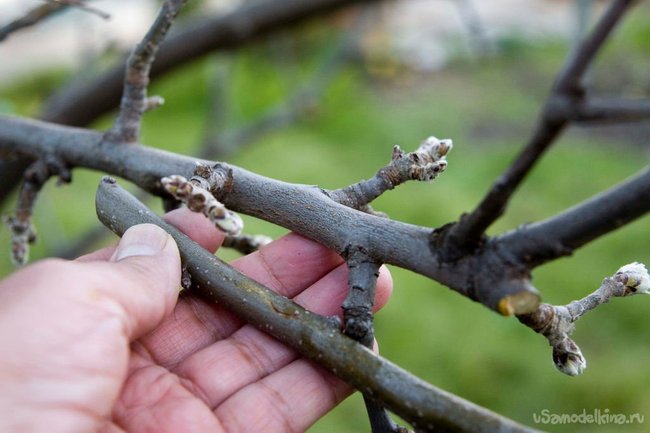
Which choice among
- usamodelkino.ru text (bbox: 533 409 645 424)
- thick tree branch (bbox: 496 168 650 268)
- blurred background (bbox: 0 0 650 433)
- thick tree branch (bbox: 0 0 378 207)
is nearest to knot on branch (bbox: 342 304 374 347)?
thick tree branch (bbox: 496 168 650 268)

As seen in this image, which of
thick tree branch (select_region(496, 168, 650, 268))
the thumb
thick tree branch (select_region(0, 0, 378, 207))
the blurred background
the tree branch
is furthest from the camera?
the blurred background

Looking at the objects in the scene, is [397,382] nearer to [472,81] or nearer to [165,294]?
[165,294]

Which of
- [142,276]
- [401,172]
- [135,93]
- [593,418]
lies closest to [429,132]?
[593,418]

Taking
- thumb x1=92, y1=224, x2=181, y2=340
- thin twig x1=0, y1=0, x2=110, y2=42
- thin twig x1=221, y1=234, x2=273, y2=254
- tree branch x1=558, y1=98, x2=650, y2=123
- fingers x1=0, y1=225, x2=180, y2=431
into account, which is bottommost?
fingers x1=0, y1=225, x2=180, y2=431

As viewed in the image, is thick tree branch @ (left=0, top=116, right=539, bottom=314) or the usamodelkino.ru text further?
the usamodelkino.ru text

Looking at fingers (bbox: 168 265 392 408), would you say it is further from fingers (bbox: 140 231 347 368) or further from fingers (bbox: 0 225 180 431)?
fingers (bbox: 0 225 180 431)

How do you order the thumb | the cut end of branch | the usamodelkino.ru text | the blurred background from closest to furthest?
the cut end of branch, the thumb, the usamodelkino.ru text, the blurred background

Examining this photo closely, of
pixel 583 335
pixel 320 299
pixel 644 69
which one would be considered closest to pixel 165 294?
pixel 320 299
